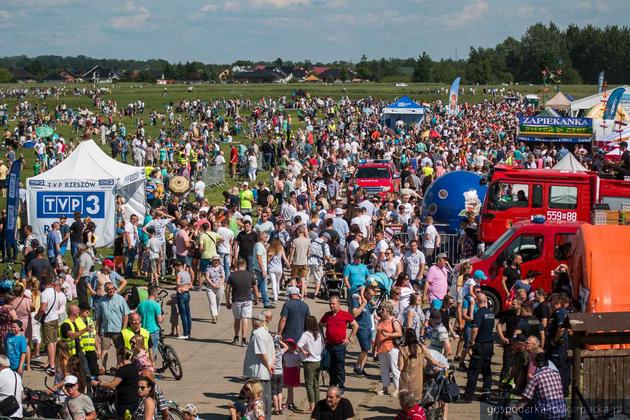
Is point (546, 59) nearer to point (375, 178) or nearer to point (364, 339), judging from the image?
point (375, 178)

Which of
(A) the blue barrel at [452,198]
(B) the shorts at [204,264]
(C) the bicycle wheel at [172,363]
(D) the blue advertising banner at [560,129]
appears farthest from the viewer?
(D) the blue advertising banner at [560,129]

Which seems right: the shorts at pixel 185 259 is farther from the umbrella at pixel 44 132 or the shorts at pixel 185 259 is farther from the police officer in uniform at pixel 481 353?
the umbrella at pixel 44 132

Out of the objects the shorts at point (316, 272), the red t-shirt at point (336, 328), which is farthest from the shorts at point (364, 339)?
the shorts at point (316, 272)

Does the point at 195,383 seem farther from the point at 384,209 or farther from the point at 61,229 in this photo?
the point at 384,209

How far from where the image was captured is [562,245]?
18141mm

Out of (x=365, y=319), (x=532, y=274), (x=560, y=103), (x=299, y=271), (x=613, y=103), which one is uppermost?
(x=613, y=103)

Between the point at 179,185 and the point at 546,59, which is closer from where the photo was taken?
the point at 179,185

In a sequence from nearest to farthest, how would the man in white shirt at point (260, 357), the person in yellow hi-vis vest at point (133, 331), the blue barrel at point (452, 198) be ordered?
the man in white shirt at point (260, 357) < the person in yellow hi-vis vest at point (133, 331) < the blue barrel at point (452, 198)

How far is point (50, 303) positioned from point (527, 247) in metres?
8.65

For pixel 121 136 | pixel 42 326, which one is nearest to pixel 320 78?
pixel 121 136

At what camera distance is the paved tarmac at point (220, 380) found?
13594 millimetres

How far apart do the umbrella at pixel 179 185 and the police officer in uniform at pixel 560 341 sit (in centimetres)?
2084

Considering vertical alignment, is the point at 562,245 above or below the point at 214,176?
above

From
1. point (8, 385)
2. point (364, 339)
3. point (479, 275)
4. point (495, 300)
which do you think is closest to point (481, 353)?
point (364, 339)
